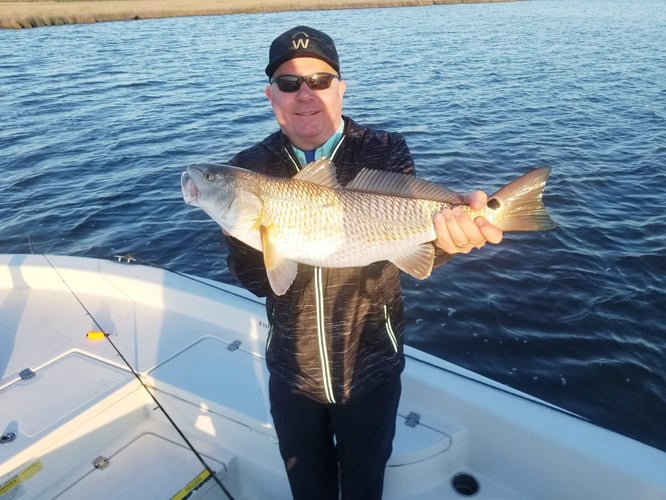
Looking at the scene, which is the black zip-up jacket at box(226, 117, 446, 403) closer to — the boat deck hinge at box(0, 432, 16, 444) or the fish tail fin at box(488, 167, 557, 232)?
the fish tail fin at box(488, 167, 557, 232)

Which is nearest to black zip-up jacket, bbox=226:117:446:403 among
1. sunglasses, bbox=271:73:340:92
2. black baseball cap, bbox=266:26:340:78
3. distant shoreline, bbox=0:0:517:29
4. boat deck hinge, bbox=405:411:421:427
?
sunglasses, bbox=271:73:340:92

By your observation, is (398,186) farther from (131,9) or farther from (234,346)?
(131,9)

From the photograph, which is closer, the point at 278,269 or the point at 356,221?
the point at 278,269

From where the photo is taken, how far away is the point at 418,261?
3014 millimetres

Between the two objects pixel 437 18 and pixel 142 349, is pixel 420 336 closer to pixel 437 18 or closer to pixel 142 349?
pixel 142 349

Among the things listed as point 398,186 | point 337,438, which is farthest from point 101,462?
point 398,186

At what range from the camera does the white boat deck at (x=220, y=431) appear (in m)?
3.73

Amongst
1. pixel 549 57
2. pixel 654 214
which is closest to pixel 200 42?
pixel 549 57

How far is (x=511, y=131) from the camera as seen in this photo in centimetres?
1553

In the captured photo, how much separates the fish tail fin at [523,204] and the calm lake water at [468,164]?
14.7ft

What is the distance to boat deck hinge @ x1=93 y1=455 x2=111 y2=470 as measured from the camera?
13.4 feet

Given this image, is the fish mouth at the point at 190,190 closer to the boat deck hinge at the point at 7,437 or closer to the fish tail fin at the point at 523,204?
the fish tail fin at the point at 523,204

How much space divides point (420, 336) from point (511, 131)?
10130 mm

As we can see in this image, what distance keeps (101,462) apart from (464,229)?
137 inches
